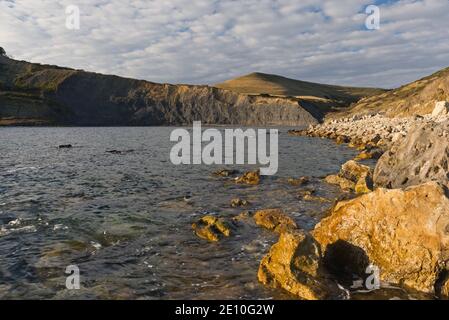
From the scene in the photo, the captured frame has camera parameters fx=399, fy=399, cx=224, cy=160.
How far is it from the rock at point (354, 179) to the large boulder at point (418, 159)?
882mm

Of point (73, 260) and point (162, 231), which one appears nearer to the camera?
point (73, 260)

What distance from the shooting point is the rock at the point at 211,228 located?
604 inches

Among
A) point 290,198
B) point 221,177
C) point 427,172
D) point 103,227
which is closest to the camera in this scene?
point 103,227

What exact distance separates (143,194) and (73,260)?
10.5 meters

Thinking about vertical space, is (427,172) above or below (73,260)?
above

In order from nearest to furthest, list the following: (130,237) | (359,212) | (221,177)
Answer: (359,212), (130,237), (221,177)

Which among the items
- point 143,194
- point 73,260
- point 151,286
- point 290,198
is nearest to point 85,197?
point 143,194

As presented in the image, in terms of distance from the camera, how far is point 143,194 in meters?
23.4

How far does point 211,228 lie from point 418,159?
35.9 feet

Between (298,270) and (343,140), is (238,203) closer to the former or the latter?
(298,270)

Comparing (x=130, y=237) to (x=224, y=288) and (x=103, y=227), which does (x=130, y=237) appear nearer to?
(x=103, y=227)

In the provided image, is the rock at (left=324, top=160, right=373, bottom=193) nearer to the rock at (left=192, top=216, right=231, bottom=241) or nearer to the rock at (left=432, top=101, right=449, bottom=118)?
the rock at (left=192, top=216, right=231, bottom=241)

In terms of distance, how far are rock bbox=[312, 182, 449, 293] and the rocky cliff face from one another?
121934mm

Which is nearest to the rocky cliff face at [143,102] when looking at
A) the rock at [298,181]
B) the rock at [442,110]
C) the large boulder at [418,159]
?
the rock at [442,110]
